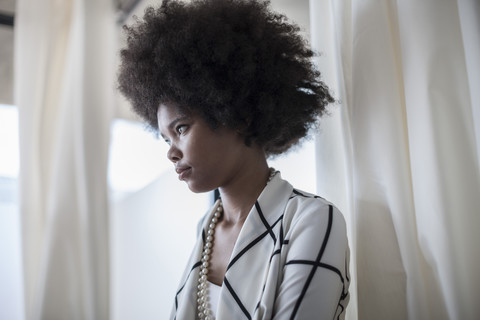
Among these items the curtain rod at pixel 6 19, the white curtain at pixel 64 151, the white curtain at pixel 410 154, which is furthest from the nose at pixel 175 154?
the curtain rod at pixel 6 19

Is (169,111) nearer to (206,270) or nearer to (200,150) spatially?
(200,150)

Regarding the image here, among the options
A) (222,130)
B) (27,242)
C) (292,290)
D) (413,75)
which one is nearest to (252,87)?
(222,130)

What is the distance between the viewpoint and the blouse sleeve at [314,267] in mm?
735

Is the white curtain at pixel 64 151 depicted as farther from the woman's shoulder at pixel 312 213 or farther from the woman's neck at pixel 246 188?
the woman's shoulder at pixel 312 213

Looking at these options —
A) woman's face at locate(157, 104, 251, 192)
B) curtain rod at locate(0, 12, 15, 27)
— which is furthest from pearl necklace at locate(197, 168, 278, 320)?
curtain rod at locate(0, 12, 15, 27)

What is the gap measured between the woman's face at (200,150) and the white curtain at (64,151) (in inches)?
10.1

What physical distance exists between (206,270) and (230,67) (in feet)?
1.52

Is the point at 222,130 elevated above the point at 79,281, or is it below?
above

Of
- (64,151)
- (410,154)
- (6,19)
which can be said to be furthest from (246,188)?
(6,19)

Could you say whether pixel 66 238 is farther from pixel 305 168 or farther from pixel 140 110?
pixel 305 168

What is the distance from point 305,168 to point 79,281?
715 millimetres

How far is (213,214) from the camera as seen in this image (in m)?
1.12

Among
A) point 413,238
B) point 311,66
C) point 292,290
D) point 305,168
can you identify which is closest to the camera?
point 292,290

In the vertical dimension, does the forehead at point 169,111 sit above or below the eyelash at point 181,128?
above
